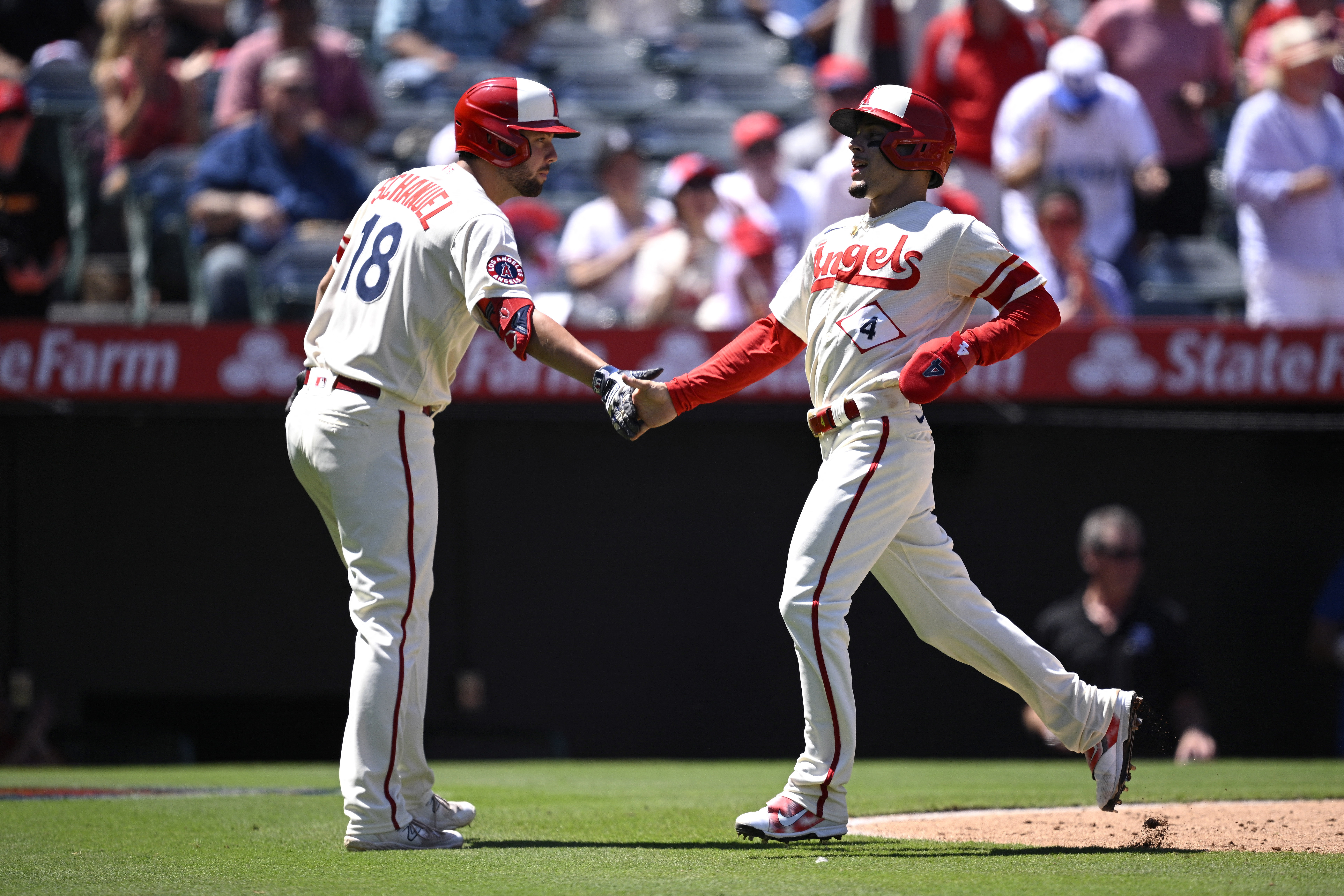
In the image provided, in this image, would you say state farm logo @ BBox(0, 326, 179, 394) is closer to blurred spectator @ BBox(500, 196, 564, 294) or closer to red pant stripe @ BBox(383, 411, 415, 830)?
blurred spectator @ BBox(500, 196, 564, 294)

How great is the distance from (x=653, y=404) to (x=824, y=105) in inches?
192

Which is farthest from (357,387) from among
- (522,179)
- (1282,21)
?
(1282,21)

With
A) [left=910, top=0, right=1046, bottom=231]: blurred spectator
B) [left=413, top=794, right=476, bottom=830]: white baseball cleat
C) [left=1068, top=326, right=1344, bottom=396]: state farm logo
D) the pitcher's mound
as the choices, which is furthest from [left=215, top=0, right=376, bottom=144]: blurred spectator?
the pitcher's mound

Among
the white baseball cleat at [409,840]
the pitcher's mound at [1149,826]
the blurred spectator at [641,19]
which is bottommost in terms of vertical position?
the pitcher's mound at [1149,826]

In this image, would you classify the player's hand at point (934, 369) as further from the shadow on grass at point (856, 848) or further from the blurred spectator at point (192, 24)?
the blurred spectator at point (192, 24)

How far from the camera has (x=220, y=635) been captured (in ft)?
24.3

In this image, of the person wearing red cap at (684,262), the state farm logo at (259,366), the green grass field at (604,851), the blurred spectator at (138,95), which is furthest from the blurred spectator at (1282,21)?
the blurred spectator at (138,95)

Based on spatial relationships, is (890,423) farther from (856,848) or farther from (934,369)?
(856,848)

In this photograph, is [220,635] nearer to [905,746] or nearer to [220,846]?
[905,746]

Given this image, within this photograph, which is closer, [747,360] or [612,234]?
[747,360]

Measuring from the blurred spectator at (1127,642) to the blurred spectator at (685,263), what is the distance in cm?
213

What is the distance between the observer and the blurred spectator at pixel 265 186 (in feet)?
24.4

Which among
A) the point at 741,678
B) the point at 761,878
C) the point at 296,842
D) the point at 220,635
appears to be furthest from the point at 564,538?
the point at 761,878

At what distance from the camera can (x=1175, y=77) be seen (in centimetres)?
869
